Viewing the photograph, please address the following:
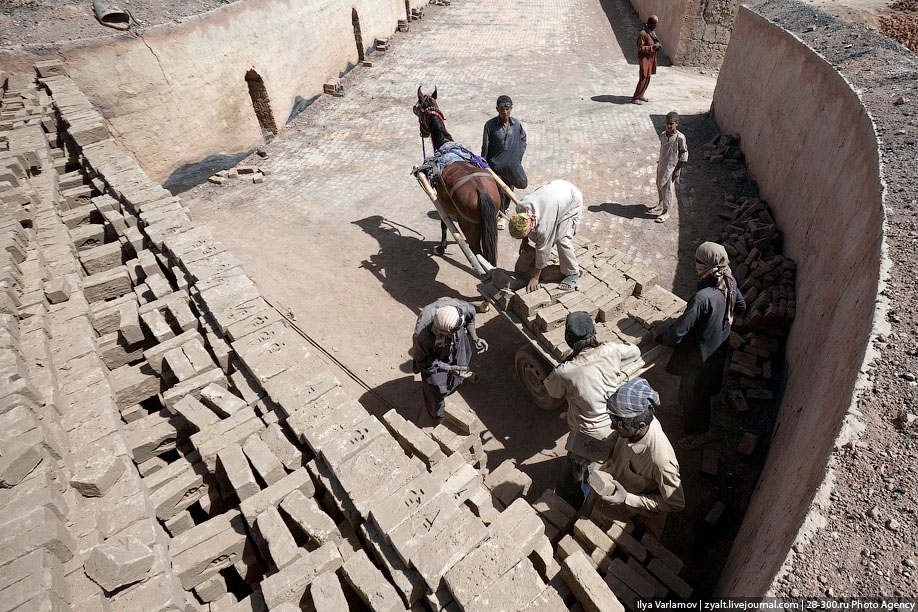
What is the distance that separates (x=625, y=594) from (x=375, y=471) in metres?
1.81

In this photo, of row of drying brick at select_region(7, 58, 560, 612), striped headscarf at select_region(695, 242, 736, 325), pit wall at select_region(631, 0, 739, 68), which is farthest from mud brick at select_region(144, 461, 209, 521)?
pit wall at select_region(631, 0, 739, 68)

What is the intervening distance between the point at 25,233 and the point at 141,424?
2746 millimetres

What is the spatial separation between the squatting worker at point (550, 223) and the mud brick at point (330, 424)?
230 centimetres

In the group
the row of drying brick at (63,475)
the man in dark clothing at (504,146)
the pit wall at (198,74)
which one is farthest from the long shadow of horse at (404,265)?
the pit wall at (198,74)

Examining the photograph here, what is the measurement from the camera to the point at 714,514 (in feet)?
13.5

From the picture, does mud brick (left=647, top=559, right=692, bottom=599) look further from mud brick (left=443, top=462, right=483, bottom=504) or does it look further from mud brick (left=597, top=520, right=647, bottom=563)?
mud brick (left=443, top=462, right=483, bottom=504)

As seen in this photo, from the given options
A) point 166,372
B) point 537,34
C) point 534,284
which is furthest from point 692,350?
point 537,34

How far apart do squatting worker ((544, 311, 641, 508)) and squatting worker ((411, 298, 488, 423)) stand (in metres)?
1.00

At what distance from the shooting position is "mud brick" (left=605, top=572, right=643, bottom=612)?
3.16 meters

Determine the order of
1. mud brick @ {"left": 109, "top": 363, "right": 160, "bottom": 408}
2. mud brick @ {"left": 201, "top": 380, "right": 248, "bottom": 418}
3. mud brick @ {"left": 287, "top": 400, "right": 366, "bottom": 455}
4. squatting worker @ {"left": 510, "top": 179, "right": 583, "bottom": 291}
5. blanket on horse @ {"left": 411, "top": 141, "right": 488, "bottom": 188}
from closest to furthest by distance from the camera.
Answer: mud brick @ {"left": 287, "top": 400, "right": 366, "bottom": 455} → mud brick @ {"left": 201, "top": 380, "right": 248, "bottom": 418} → mud brick @ {"left": 109, "top": 363, "right": 160, "bottom": 408} → squatting worker @ {"left": 510, "top": 179, "right": 583, "bottom": 291} → blanket on horse @ {"left": 411, "top": 141, "right": 488, "bottom": 188}

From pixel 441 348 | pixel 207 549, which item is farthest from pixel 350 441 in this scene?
pixel 441 348

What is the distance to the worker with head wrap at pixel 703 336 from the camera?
4.37m

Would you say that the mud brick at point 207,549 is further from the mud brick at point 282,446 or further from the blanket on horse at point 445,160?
the blanket on horse at point 445,160

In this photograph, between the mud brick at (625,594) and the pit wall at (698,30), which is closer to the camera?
the mud brick at (625,594)
